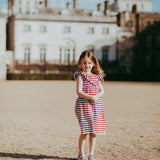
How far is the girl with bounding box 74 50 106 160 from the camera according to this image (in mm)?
4289

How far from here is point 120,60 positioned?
166ft

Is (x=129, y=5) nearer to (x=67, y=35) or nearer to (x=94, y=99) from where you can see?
(x=67, y=35)

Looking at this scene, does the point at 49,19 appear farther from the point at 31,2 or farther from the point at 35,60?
the point at 31,2

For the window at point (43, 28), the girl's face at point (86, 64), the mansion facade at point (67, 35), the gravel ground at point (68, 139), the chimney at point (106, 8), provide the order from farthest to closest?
1. the chimney at point (106, 8)
2. the window at point (43, 28)
3. the mansion facade at point (67, 35)
4. the gravel ground at point (68, 139)
5. the girl's face at point (86, 64)

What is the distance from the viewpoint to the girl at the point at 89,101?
4.29 metres

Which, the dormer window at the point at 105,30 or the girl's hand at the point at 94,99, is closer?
the girl's hand at the point at 94,99

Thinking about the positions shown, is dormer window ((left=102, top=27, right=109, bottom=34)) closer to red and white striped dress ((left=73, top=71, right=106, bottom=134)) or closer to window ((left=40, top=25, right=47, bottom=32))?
window ((left=40, top=25, right=47, bottom=32))

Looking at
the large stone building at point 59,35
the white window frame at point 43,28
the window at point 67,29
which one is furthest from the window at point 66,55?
the white window frame at point 43,28

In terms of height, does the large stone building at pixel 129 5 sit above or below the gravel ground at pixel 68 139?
above

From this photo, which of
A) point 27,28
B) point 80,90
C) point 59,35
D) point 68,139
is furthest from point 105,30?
point 80,90

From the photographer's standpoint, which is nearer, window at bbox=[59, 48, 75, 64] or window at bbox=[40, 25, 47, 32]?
window at bbox=[40, 25, 47, 32]

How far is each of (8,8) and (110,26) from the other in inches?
729

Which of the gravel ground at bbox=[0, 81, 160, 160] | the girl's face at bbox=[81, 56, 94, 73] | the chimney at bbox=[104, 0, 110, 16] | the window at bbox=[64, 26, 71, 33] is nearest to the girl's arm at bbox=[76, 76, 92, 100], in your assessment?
the girl's face at bbox=[81, 56, 94, 73]

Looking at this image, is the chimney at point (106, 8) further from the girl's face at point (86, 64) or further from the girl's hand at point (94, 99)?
the girl's hand at point (94, 99)
